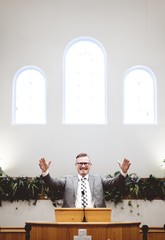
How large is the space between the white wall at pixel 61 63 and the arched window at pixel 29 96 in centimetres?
16

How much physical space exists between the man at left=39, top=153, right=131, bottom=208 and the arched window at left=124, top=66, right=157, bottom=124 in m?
2.72

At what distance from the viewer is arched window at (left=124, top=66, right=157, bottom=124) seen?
863cm

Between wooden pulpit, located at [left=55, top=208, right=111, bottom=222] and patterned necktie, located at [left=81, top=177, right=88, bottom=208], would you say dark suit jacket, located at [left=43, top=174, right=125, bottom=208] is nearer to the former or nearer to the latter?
patterned necktie, located at [left=81, top=177, right=88, bottom=208]

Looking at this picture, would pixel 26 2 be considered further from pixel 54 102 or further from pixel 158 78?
pixel 158 78

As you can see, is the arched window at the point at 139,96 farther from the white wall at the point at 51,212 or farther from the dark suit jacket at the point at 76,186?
the dark suit jacket at the point at 76,186

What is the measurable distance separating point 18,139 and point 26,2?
8.55ft

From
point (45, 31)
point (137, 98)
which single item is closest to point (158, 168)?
point (137, 98)

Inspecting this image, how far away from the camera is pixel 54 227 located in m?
4.50

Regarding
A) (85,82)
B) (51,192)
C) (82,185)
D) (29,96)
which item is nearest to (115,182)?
(82,185)

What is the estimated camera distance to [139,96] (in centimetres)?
876

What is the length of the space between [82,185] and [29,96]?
10.8ft

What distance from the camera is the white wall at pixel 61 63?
831 centimetres

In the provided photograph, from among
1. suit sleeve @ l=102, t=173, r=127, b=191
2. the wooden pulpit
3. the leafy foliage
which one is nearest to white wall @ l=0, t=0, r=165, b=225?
the leafy foliage

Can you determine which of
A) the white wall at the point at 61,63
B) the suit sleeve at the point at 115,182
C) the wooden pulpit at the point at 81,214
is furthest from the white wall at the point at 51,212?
the wooden pulpit at the point at 81,214
